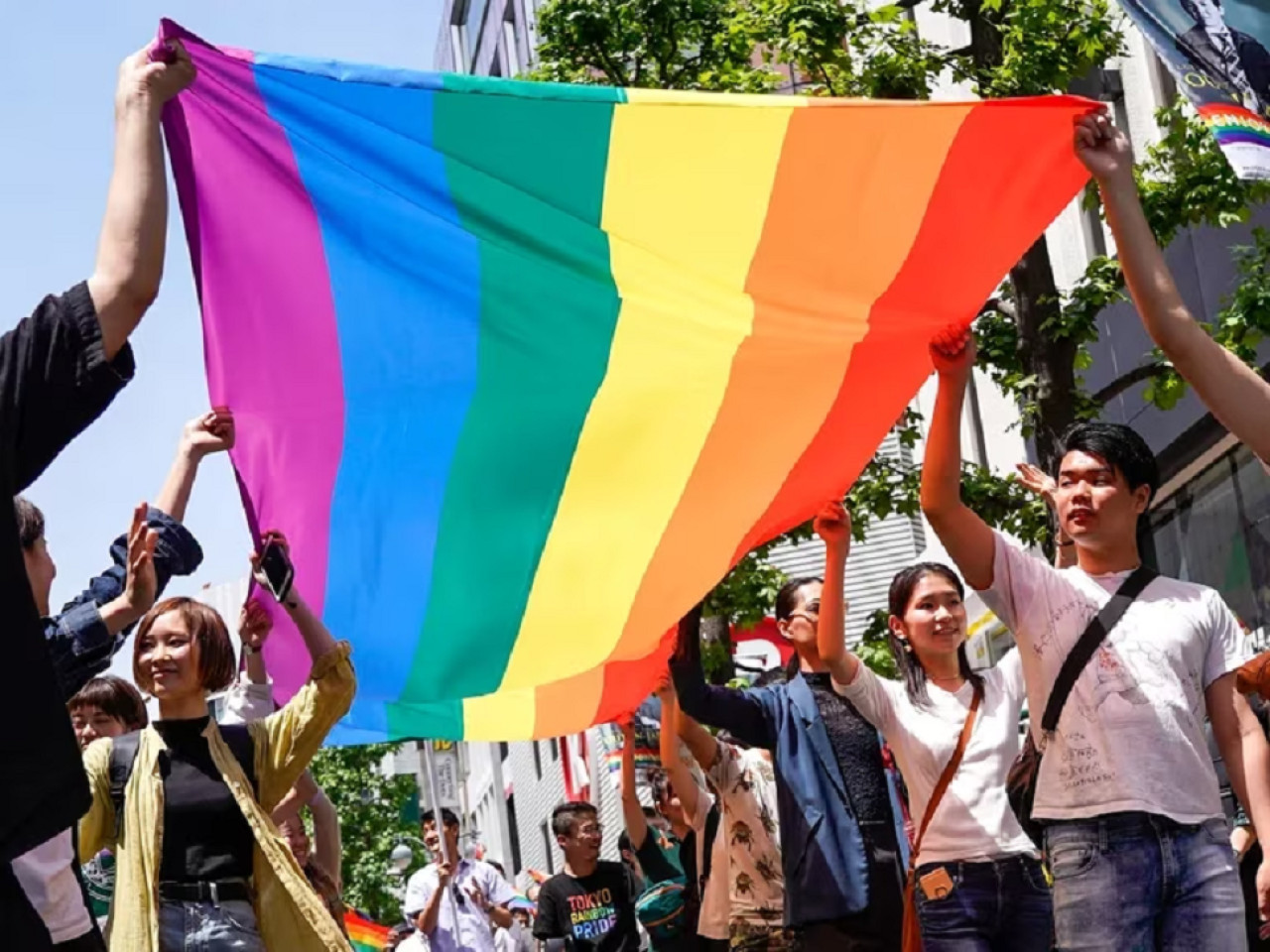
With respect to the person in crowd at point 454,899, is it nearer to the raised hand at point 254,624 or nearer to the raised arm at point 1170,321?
the raised hand at point 254,624

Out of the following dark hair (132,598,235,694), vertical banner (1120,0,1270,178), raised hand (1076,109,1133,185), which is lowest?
dark hair (132,598,235,694)

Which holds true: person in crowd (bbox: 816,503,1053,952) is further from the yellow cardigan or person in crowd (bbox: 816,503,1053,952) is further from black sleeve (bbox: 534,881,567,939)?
black sleeve (bbox: 534,881,567,939)

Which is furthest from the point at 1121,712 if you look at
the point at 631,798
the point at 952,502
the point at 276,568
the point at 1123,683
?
the point at 631,798

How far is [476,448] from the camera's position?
6793 millimetres

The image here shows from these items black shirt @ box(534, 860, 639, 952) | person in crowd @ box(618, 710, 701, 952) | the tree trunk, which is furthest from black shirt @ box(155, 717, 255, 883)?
the tree trunk

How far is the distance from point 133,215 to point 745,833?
5.80 m

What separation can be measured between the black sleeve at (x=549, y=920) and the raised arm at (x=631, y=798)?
717 mm

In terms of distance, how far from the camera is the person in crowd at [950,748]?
6.36 meters

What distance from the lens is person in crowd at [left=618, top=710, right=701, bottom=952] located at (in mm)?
10375

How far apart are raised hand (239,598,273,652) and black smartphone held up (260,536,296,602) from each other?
0.80m

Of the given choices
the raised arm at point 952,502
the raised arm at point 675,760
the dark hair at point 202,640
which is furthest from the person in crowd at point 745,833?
the raised arm at point 952,502

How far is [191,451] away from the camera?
592cm

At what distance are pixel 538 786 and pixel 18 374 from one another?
49016 millimetres

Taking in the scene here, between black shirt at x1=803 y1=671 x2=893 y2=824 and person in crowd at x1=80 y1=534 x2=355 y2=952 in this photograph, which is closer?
person in crowd at x1=80 y1=534 x2=355 y2=952
